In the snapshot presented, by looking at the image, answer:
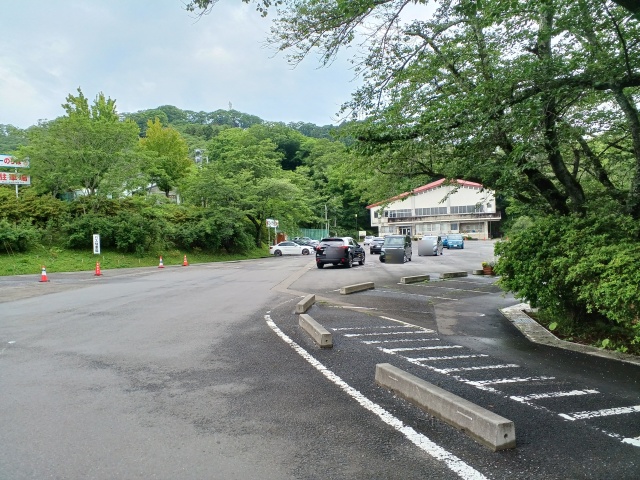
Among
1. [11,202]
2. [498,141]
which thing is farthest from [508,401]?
[11,202]

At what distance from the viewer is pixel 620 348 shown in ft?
22.3

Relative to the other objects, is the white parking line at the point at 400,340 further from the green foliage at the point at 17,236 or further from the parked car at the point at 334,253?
the green foliage at the point at 17,236

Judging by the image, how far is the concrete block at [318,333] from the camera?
6.94 metres

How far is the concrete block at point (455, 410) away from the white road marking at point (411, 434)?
0.36m

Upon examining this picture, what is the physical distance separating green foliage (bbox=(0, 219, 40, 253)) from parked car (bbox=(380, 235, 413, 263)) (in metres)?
20.8

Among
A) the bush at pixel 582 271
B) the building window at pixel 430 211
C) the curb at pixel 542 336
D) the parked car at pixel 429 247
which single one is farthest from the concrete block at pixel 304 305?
the building window at pixel 430 211

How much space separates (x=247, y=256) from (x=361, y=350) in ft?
110

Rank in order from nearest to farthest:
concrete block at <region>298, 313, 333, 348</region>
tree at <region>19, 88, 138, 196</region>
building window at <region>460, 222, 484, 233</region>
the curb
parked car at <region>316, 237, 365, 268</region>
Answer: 1. the curb
2. concrete block at <region>298, 313, 333, 348</region>
3. parked car at <region>316, 237, 365, 268</region>
4. tree at <region>19, 88, 138, 196</region>
5. building window at <region>460, 222, 484, 233</region>

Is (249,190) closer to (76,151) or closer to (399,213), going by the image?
(76,151)

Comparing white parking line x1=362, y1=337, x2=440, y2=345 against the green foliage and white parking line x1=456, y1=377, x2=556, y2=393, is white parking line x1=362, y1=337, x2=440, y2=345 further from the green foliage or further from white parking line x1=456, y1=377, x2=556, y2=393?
the green foliage

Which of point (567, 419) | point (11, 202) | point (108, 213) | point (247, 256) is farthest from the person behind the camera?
point (247, 256)

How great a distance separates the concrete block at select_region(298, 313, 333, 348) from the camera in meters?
6.94

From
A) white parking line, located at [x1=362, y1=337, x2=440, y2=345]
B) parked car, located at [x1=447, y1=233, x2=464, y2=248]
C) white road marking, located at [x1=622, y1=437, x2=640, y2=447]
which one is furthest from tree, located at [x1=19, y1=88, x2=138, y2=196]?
parked car, located at [x1=447, y1=233, x2=464, y2=248]

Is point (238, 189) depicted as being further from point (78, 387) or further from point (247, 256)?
point (78, 387)
